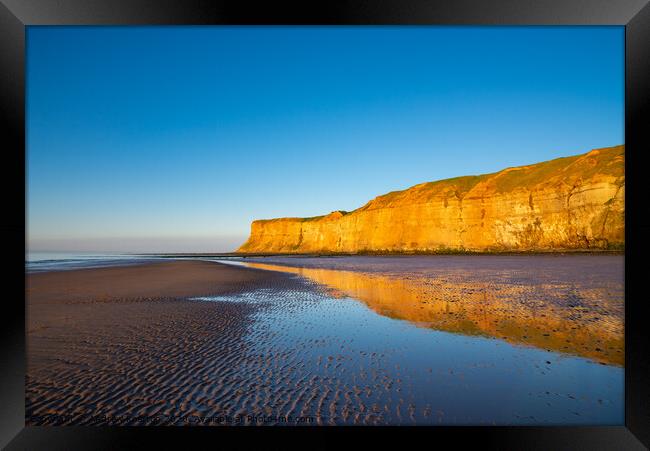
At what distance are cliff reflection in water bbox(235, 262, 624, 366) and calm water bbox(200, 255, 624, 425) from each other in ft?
0.15

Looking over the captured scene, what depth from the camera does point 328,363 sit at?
6.73m

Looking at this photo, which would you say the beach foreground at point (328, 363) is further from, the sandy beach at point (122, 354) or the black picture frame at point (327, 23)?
the black picture frame at point (327, 23)

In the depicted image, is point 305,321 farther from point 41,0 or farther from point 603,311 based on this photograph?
point 603,311

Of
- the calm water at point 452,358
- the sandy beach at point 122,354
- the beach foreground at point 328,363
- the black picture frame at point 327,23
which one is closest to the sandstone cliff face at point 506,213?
the calm water at point 452,358

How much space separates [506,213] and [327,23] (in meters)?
70.1

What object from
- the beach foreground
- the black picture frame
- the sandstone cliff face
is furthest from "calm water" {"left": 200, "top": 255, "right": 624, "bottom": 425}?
the sandstone cliff face

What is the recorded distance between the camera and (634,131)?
3686 mm

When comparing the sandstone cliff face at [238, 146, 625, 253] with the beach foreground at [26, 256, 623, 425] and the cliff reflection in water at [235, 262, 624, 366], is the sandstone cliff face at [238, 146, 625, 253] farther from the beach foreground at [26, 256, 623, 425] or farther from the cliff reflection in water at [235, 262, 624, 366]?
the beach foreground at [26, 256, 623, 425]

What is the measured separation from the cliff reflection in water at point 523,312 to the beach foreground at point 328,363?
0.07 metres

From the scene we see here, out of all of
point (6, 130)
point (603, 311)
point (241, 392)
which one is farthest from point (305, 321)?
point (603, 311)

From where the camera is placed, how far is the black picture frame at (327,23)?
347cm

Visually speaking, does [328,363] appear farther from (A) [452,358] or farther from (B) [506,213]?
(B) [506,213]

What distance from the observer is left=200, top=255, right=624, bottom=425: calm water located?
4.84 metres

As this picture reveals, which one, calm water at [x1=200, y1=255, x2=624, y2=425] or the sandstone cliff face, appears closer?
calm water at [x1=200, y1=255, x2=624, y2=425]
